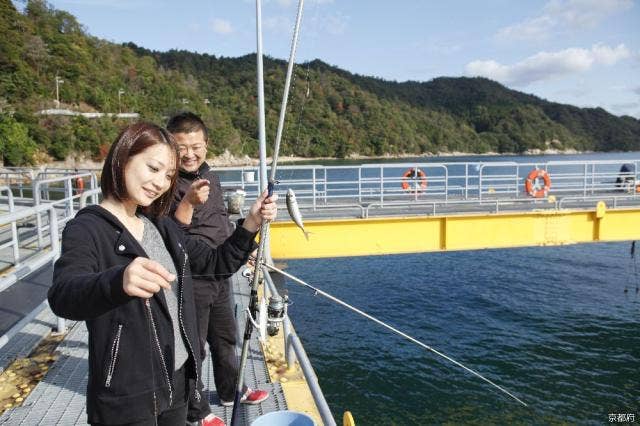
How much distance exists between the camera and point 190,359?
1943 mm

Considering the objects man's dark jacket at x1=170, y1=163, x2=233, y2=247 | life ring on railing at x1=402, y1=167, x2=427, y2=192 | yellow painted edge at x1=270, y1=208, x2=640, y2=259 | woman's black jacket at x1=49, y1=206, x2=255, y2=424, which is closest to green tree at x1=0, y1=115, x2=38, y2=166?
life ring on railing at x1=402, y1=167, x2=427, y2=192

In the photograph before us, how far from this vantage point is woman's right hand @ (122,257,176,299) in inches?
47.9

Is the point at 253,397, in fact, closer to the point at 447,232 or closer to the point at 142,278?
the point at 142,278

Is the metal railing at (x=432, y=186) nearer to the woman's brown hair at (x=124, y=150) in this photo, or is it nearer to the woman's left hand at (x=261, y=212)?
the woman's left hand at (x=261, y=212)

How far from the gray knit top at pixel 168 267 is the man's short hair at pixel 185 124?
115 centimetres

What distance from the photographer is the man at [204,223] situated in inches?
109

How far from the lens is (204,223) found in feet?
9.84

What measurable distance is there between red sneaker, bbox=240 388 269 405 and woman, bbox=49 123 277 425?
5.94ft

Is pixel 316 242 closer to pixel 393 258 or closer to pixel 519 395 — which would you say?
pixel 519 395

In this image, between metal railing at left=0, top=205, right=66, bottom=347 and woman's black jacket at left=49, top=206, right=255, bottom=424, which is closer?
woman's black jacket at left=49, top=206, right=255, bottom=424

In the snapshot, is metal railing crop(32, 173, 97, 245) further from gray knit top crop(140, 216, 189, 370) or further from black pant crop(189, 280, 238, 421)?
gray knit top crop(140, 216, 189, 370)

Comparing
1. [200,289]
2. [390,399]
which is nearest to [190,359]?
[200,289]

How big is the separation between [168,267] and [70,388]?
276cm

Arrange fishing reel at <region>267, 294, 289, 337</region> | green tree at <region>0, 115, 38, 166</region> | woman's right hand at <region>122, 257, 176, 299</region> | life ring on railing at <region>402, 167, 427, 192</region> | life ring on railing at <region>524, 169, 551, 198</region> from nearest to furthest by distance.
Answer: woman's right hand at <region>122, 257, 176, 299</region>, fishing reel at <region>267, 294, 289, 337</region>, life ring on railing at <region>402, 167, 427, 192</region>, life ring on railing at <region>524, 169, 551, 198</region>, green tree at <region>0, 115, 38, 166</region>
